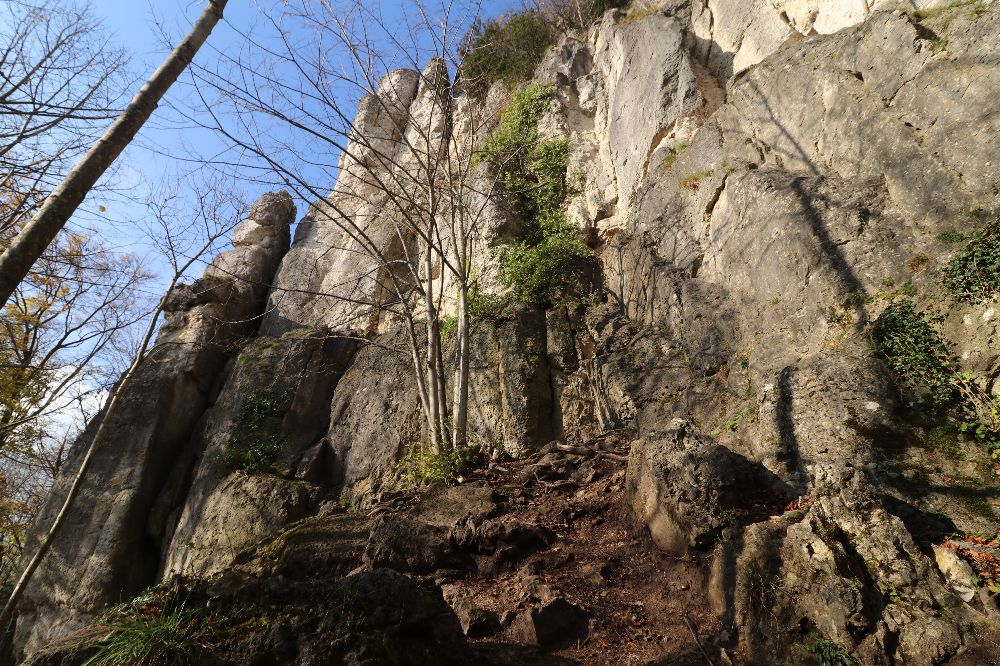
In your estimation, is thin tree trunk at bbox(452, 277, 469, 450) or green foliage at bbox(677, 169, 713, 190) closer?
thin tree trunk at bbox(452, 277, 469, 450)

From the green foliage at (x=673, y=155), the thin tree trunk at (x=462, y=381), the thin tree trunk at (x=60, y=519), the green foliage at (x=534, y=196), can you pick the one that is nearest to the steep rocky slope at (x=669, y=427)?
the green foliage at (x=673, y=155)

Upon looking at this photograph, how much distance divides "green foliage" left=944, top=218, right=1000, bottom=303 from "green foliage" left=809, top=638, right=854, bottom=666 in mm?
4375

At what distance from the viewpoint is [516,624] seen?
4.40m

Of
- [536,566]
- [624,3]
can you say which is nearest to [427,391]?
[536,566]

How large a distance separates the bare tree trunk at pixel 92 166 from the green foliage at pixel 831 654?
562 cm

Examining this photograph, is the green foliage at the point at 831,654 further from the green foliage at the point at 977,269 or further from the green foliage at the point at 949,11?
the green foliage at the point at 949,11

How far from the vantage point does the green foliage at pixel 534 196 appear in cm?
1127

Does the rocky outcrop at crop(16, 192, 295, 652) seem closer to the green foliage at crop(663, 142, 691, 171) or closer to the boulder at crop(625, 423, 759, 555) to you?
the green foliage at crop(663, 142, 691, 171)

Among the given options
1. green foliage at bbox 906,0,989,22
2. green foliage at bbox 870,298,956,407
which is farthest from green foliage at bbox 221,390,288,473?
green foliage at bbox 906,0,989,22

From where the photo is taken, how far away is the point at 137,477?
1261 cm

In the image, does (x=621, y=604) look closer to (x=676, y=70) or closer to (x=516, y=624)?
(x=516, y=624)

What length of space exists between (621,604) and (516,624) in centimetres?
104

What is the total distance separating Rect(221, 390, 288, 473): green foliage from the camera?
1191 centimetres

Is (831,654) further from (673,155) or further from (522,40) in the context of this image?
(522,40)
